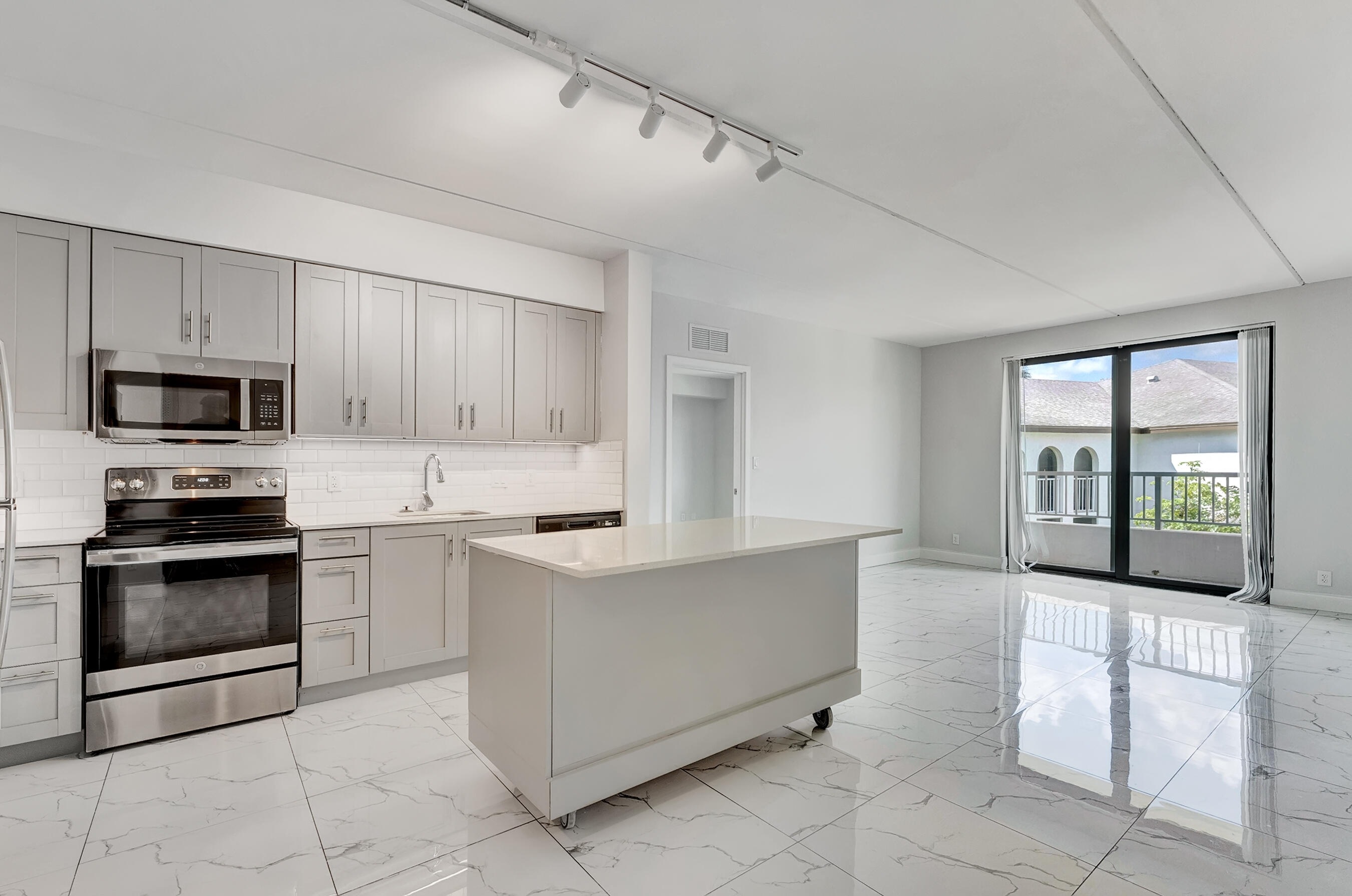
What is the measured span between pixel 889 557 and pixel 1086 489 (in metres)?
2.20

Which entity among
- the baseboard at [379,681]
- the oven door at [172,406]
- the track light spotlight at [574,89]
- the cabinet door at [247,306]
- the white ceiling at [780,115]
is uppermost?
the white ceiling at [780,115]

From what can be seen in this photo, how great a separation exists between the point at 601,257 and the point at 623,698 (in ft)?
10.7

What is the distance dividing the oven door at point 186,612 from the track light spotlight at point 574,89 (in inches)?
97.8

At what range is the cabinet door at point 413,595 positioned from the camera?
351cm

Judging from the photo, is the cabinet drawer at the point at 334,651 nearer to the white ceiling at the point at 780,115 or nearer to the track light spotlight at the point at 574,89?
the white ceiling at the point at 780,115

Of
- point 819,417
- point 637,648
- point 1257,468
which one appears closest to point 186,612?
point 637,648

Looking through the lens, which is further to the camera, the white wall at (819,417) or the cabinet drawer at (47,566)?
the white wall at (819,417)

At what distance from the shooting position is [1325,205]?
372cm

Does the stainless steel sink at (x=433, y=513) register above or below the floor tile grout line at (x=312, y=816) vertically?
above

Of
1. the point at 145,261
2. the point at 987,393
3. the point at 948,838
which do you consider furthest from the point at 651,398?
the point at 987,393

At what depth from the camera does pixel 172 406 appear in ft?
10.4

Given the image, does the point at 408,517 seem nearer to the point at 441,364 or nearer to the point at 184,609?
the point at 441,364

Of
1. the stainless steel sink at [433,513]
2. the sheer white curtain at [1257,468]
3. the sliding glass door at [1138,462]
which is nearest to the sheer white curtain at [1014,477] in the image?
the sliding glass door at [1138,462]

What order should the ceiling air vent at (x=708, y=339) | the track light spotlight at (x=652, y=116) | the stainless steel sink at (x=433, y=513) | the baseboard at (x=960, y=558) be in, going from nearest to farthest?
the track light spotlight at (x=652, y=116), the stainless steel sink at (x=433, y=513), the ceiling air vent at (x=708, y=339), the baseboard at (x=960, y=558)
